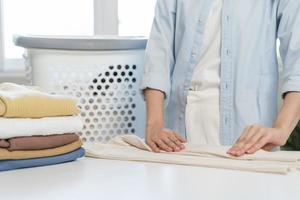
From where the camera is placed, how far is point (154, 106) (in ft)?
3.92

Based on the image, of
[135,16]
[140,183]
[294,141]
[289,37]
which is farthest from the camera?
[135,16]

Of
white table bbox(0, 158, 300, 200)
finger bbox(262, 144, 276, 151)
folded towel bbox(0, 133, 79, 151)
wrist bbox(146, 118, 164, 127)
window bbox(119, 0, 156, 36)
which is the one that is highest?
window bbox(119, 0, 156, 36)

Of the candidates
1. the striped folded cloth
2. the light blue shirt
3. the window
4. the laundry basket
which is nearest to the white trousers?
the light blue shirt

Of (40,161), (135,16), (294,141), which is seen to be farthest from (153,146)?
(135,16)

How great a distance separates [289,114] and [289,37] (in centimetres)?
19

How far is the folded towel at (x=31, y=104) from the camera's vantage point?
83 cm

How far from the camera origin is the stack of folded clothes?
82 cm

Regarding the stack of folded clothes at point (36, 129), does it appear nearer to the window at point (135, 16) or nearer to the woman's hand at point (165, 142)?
the woman's hand at point (165, 142)

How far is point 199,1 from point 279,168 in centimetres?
53

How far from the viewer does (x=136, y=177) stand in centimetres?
80

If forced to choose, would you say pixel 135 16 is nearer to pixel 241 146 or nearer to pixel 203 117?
pixel 203 117

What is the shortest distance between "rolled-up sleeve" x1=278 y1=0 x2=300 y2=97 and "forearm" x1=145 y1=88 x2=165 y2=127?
11.1 inches

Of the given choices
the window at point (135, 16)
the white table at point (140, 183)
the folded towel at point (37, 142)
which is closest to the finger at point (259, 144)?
the white table at point (140, 183)

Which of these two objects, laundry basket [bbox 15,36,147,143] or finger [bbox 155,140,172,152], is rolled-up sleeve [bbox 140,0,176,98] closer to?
laundry basket [bbox 15,36,147,143]
